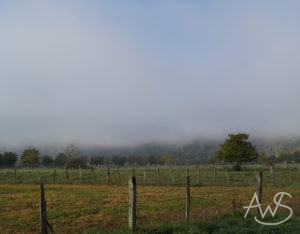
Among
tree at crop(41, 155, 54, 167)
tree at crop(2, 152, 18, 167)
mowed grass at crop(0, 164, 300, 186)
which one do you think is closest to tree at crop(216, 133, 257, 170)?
mowed grass at crop(0, 164, 300, 186)

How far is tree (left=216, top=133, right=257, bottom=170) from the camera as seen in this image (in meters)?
57.0

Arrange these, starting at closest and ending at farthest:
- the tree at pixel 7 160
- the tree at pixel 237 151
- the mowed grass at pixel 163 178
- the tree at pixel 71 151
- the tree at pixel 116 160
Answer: the mowed grass at pixel 163 178
the tree at pixel 237 151
the tree at pixel 7 160
the tree at pixel 71 151
the tree at pixel 116 160

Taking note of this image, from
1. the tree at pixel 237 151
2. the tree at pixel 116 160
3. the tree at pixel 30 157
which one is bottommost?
the tree at pixel 116 160

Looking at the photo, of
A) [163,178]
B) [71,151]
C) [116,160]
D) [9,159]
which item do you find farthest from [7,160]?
[163,178]

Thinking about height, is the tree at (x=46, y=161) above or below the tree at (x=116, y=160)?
above

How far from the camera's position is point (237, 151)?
189 ft


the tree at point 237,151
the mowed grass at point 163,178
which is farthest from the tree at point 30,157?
the tree at point 237,151

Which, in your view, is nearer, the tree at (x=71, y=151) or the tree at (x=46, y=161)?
the tree at (x=71, y=151)

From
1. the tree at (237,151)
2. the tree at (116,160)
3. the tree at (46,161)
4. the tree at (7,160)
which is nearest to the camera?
the tree at (237,151)

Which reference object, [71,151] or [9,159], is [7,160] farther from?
[71,151]

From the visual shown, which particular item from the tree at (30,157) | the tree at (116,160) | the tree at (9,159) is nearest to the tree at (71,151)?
the tree at (30,157)

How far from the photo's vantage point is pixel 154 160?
618 feet

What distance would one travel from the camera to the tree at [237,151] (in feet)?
187

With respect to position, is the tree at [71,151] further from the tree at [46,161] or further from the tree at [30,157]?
the tree at [46,161]
